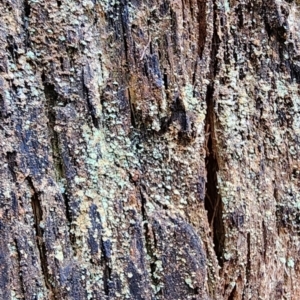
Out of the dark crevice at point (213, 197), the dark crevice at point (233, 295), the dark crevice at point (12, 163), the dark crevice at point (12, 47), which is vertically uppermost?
the dark crevice at point (12, 47)

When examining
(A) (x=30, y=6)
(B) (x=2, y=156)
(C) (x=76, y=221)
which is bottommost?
(C) (x=76, y=221)

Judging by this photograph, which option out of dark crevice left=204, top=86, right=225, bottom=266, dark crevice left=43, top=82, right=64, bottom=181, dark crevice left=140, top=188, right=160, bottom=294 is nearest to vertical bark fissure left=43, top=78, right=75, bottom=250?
dark crevice left=43, top=82, right=64, bottom=181

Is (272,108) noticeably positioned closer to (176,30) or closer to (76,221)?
(176,30)

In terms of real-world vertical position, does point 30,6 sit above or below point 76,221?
above

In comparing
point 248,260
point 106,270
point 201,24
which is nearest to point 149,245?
point 106,270

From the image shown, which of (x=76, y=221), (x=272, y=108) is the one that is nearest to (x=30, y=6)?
(x=76, y=221)

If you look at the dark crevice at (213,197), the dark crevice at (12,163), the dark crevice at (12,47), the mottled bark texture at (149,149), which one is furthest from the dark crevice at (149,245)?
the dark crevice at (12,47)

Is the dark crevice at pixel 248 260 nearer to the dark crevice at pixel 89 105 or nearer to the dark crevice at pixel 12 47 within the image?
the dark crevice at pixel 89 105

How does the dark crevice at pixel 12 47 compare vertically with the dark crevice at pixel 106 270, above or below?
above
